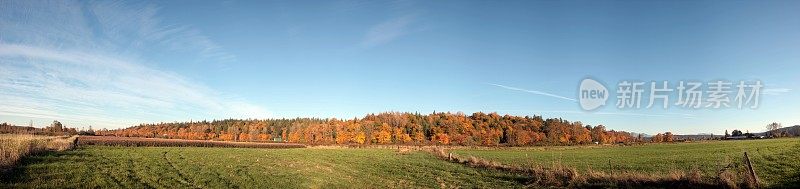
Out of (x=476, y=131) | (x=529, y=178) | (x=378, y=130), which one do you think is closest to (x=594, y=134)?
(x=476, y=131)

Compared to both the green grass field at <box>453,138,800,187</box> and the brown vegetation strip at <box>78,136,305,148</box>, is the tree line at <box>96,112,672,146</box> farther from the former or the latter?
the green grass field at <box>453,138,800,187</box>

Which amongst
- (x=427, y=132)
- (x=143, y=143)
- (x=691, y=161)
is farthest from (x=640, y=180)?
(x=427, y=132)

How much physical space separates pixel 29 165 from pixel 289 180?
46.8ft

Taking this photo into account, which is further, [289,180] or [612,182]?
[289,180]

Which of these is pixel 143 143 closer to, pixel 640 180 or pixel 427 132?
pixel 640 180

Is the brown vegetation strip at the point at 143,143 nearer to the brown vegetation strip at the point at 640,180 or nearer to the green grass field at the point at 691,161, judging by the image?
the green grass field at the point at 691,161

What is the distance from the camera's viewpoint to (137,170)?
24859 mm

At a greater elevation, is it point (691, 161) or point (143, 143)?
point (691, 161)

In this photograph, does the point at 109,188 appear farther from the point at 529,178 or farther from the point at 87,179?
the point at 529,178

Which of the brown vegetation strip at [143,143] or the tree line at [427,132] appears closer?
the brown vegetation strip at [143,143]

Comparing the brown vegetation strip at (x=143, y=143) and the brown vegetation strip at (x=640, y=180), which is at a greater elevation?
the brown vegetation strip at (x=640, y=180)

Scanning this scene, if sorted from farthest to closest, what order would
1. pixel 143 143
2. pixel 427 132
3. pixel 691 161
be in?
pixel 427 132
pixel 143 143
pixel 691 161

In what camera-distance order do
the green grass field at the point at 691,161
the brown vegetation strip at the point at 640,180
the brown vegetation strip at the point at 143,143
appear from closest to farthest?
the brown vegetation strip at the point at 640,180
the green grass field at the point at 691,161
the brown vegetation strip at the point at 143,143

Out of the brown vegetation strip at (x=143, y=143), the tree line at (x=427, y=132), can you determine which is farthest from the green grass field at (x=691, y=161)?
the tree line at (x=427, y=132)
